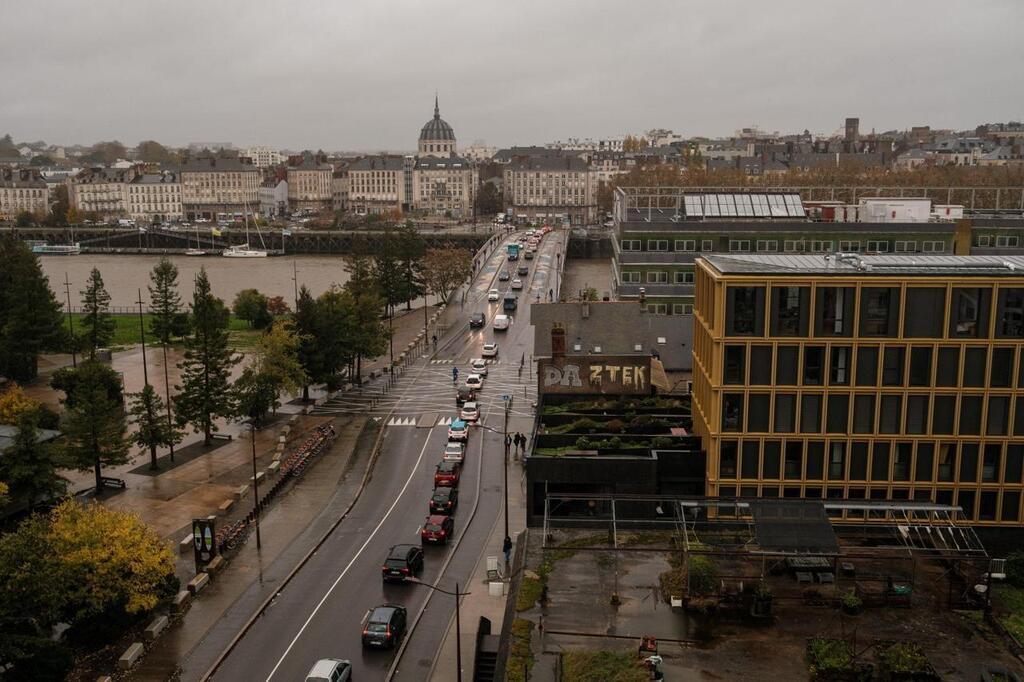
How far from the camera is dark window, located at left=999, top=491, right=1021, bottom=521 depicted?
110 feet

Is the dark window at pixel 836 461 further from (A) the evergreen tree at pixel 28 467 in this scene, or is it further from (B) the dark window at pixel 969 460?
(A) the evergreen tree at pixel 28 467

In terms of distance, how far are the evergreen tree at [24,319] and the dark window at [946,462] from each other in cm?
5835

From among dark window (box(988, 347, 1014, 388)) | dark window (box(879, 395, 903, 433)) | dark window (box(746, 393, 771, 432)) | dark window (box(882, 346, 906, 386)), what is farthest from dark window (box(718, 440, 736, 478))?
dark window (box(988, 347, 1014, 388))

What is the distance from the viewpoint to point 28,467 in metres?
38.3

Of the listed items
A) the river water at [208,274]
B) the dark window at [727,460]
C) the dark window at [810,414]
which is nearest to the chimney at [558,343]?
the dark window at [727,460]

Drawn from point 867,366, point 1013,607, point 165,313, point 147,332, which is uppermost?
point 867,366

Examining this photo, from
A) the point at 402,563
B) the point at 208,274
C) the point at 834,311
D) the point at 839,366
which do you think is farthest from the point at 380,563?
the point at 208,274

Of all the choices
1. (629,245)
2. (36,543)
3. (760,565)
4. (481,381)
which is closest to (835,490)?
(760,565)

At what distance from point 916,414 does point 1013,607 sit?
833 cm

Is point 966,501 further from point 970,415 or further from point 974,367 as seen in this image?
point 974,367

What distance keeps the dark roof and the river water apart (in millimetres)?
85402

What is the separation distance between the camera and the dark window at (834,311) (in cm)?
3312

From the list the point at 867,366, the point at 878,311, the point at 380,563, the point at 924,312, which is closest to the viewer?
the point at 924,312

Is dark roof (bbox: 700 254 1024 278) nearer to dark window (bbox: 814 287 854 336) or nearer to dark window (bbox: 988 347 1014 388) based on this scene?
dark window (bbox: 814 287 854 336)
